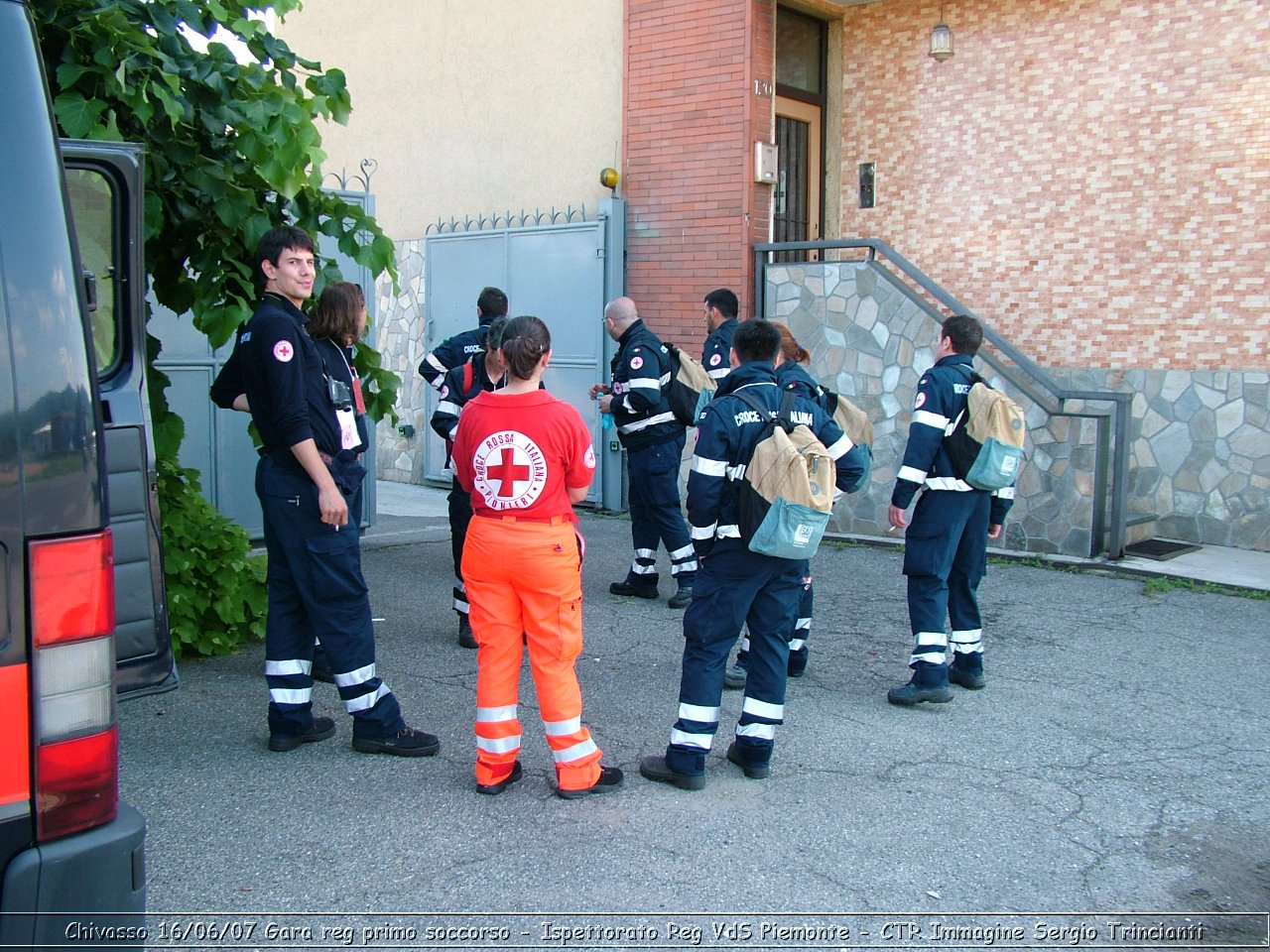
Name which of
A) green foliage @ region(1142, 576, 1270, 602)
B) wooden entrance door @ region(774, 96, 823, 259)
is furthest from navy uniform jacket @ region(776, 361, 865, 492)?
wooden entrance door @ region(774, 96, 823, 259)

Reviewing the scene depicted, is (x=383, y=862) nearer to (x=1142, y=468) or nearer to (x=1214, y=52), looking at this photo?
(x=1142, y=468)

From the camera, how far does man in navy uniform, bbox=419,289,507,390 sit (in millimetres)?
7246

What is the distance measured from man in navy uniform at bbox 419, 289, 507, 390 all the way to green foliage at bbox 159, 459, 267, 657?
61.3 inches

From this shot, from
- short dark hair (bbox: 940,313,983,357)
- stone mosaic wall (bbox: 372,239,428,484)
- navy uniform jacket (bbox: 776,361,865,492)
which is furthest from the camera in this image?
stone mosaic wall (bbox: 372,239,428,484)

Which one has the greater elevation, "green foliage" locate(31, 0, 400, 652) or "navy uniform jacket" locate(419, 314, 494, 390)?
"green foliage" locate(31, 0, 400, 652)

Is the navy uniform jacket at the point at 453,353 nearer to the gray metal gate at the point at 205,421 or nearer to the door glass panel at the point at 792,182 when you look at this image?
the gray metal gate at the point at 205,421

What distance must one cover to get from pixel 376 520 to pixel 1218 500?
7249 millimetres

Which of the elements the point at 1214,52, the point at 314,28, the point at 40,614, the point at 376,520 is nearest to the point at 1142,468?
the point at 1214,52

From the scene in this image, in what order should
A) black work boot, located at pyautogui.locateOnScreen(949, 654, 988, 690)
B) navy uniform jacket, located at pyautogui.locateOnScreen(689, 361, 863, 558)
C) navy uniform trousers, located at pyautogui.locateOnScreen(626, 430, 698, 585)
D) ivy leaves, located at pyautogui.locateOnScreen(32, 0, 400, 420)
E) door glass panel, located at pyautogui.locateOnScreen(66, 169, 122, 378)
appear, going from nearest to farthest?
door glass panel, located at pyautogui.locateOnScreen(66, 169, 122, 378) → navy uniform jacket, located at pyautogui.locateOnScreen(689, 361, 863, 558) → ivy leaves, located at pyautogui.locateOnScreen(32, 0, 400, 420) → black work boot, located at pyautogui.locateOnScreen(949, 654, 988, 690) → navy uniform trousers, located at pyautogui.locateOnScreen(626, 430, 698, 585)

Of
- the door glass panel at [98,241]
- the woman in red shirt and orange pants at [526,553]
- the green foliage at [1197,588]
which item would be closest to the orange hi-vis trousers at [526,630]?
the woman in red shirt and orange pants at [526,553]

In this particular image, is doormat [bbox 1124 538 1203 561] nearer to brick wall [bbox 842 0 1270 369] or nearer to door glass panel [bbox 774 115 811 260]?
brick wall [bbox 842 0 1270 369]

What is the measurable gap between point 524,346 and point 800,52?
8302 mm

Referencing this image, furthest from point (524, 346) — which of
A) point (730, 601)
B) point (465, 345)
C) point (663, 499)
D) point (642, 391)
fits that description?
point (663, 499)

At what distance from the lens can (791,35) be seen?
37.6 feet
